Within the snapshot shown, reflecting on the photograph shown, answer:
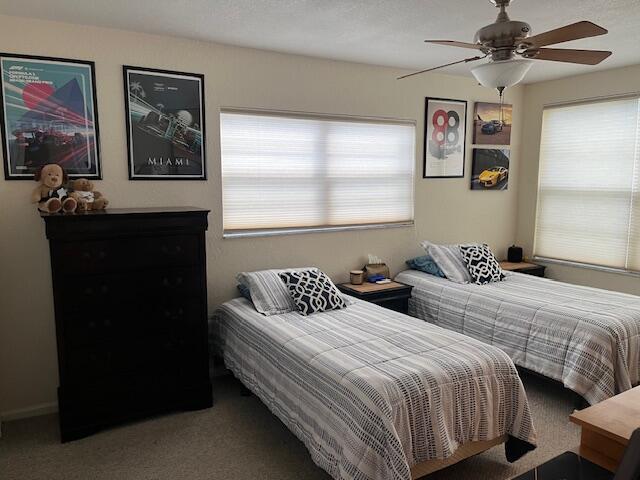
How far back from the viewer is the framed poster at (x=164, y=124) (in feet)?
10.5

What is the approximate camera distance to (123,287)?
9.26ft

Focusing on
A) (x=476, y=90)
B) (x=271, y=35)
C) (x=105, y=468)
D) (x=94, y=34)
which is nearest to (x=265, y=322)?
(x=105, y=468)

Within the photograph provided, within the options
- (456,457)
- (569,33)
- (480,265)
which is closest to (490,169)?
(480,265)

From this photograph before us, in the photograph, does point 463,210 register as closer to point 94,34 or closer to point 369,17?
point 369,17

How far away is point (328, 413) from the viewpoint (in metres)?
2.24

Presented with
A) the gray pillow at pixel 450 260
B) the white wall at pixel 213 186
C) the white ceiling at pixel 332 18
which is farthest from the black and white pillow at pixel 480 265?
the white ceiling at pixel 332 18

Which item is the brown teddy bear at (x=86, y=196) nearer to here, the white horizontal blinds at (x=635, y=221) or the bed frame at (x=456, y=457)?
the bed frame at (x=456, y=457)

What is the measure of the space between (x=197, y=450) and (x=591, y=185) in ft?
13.9

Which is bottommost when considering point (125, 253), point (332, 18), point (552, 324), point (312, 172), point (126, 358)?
point (126, 358)

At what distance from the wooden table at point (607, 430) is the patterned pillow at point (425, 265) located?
2.56m

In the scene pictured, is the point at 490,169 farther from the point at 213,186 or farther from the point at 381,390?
the point at 381,390

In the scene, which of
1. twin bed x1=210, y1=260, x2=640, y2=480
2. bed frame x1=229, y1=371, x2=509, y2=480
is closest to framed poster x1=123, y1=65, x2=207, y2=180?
twin bed x1=210, y1=260, x2=640, y2=480

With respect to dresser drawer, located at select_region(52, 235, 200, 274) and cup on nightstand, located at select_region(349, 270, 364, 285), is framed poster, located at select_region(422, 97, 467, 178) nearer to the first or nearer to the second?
cup on nightstand, located at select_region(349, 270, 364, 285)

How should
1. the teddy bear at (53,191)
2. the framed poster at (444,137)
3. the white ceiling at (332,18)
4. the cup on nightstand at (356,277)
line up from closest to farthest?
the white ceiling at (332,18), the teddy bear at (53,191), the cup on nightstand at (356,277), the framed poster at (444,137)
